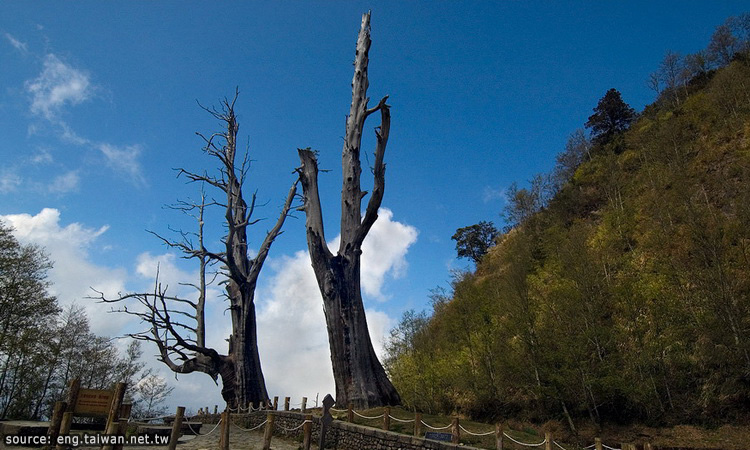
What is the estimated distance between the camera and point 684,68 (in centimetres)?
3809

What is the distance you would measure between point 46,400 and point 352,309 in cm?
1763

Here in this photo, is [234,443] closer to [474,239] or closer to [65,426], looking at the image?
[65,426]

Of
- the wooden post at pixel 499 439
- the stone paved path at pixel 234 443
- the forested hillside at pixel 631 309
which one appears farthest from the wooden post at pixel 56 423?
the forested hillside at pixel 631 309

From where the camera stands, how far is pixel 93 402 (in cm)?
838

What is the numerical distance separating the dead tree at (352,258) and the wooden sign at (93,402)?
19.3 feet

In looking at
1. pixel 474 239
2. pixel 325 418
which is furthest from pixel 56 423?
pixel 474 239

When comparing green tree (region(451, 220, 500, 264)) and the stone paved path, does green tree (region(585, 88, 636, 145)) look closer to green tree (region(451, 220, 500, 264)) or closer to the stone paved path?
green tree (region(451, 220, 500, 264))

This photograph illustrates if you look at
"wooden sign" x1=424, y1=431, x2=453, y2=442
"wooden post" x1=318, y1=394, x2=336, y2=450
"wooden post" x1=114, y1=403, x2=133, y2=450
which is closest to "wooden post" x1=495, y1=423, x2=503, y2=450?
"wooden sign" x1=424, y1=431, x2=453, y2=442

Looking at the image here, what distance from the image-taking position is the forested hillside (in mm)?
14586

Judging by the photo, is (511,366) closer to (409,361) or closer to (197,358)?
(409,361)

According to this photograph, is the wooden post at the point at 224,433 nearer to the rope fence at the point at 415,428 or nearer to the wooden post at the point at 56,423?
the rope fence at the point at 415,428

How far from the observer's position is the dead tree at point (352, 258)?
12.2 metres

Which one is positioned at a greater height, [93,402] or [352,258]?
[352,258]

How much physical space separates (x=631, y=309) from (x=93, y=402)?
18.6m
